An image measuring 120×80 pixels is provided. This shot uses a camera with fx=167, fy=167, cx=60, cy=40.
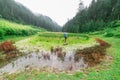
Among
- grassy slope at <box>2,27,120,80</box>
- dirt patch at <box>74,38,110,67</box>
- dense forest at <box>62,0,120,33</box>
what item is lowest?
grassy slope at <box>2,27,120,80</box>

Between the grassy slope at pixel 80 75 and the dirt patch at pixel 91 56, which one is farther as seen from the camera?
the dirt patch at pixel 91 56

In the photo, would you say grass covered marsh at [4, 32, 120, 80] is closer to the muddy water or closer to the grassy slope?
the grassy slope

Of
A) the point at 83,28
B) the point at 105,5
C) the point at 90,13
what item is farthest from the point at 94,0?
the point at 83,28

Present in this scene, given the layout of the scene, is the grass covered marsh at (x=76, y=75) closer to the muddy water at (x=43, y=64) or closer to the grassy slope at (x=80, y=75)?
the grassy slope at (x=80, y=75)

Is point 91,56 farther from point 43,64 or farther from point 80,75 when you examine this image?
point 80,75

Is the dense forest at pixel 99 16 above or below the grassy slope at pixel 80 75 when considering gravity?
above

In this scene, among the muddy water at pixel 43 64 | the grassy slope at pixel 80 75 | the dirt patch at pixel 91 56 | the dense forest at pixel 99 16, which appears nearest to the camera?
the grassy slope at pixel 80 75

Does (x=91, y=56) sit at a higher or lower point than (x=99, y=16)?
lower

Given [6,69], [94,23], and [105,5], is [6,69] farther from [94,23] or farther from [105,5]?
[105,5]

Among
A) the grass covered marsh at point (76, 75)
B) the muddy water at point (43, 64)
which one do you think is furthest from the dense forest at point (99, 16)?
the grass covered marsh at point (76, 75)

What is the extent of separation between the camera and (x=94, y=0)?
11212 cm

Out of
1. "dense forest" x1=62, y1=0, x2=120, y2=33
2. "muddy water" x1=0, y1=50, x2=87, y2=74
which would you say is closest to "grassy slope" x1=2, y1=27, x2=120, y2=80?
"muddy water" x1=0, y1=50, x2=87, y2=74

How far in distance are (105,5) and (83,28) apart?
18.0m

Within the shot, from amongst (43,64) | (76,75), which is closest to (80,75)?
(76,75)
